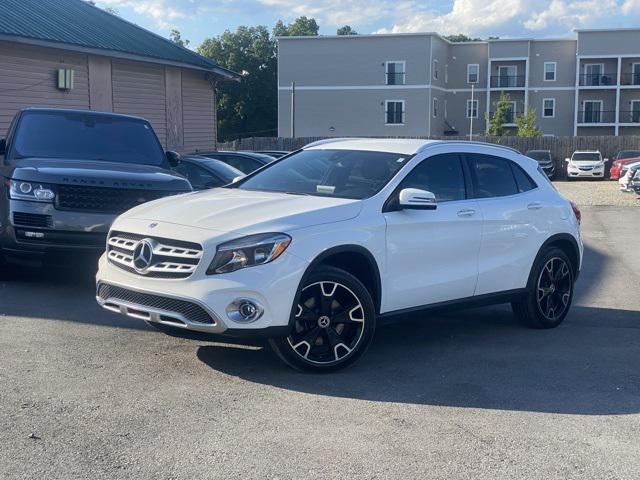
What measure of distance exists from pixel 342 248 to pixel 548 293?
2962 mm

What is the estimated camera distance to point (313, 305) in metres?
6.04

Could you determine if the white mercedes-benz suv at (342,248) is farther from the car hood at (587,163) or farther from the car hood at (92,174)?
the car hood at (587,163)

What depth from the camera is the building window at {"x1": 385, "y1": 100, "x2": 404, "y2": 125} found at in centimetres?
6122

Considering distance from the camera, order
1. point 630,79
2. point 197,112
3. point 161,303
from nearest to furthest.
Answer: point 161,303, point 197,112, point 630,79

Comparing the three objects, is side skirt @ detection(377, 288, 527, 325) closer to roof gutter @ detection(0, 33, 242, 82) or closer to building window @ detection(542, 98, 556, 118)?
roof gutter @ detection(0, 33, 242, 82)

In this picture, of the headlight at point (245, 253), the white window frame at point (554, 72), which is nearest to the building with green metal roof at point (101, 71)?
the headlight at point (245, 253)

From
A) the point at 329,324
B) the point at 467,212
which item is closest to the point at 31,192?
the point at 329,324

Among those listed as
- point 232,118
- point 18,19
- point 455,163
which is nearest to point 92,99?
point 18,19

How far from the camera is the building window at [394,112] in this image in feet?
201

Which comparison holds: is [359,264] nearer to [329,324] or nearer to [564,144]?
[329,324]

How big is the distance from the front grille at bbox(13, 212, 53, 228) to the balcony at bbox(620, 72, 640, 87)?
59821mm

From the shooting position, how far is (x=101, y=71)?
1964 centimetres

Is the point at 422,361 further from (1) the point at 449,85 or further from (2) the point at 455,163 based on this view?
(1) the point at 449,85

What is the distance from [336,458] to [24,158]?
6.43 m
